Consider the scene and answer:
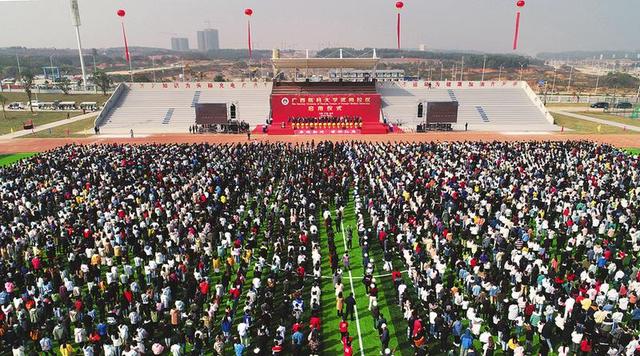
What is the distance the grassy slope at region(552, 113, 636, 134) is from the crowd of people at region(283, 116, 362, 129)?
24.5 meters

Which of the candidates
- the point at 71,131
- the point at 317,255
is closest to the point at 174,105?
the point at 71,131

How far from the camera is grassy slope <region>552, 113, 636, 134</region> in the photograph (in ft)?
152

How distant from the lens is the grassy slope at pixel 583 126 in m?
46.3

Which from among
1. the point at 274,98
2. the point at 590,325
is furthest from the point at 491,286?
the point at 274,98

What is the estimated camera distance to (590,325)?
33.1ft

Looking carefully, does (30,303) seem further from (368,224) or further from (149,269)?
(368,224)

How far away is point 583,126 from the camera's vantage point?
5044 cm

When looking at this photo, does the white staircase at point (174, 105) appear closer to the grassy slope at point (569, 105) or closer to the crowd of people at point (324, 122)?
the crowd of people at point (324, 122)

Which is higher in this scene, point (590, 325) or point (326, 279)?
point (590, 325)

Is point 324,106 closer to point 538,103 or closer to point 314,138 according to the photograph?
point 314,138

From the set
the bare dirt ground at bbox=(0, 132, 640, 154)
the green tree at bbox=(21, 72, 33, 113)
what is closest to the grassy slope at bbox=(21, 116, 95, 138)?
the bare dirt ground at bbox=(0, 132, 640, 154)

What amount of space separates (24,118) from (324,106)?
45862mm

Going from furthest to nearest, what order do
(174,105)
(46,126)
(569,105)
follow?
(569,105) → (174,105) → (46,126)

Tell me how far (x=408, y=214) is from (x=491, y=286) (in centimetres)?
592
